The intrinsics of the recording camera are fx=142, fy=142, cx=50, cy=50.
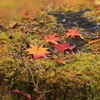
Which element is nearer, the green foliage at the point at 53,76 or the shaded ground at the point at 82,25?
the green foliage at the point at 53,76

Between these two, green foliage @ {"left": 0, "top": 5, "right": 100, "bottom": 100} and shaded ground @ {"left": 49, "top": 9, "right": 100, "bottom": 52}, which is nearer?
green foliage @ {"left": 0, "top": 5, "right": 100, "bottom": 100}

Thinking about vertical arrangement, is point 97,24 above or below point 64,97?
above

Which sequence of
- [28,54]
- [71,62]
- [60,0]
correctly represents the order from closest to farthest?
1. [71,62]
2. [28,54]
3. [60,0]

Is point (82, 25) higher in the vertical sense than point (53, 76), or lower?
higher

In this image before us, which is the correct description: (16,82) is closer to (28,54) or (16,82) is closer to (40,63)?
(40,63)

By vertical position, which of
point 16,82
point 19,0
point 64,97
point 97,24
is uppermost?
point 19,0

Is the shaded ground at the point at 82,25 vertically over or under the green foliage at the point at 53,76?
over

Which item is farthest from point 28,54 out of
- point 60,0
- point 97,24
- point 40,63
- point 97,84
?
point 60,0

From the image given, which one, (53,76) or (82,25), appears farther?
(82,25)

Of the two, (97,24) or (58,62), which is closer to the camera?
(58,62)

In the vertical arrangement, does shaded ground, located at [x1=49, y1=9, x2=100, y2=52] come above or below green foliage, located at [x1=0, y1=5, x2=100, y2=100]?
above

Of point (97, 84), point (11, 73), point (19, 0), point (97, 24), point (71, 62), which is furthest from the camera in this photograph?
point (19, 0)
